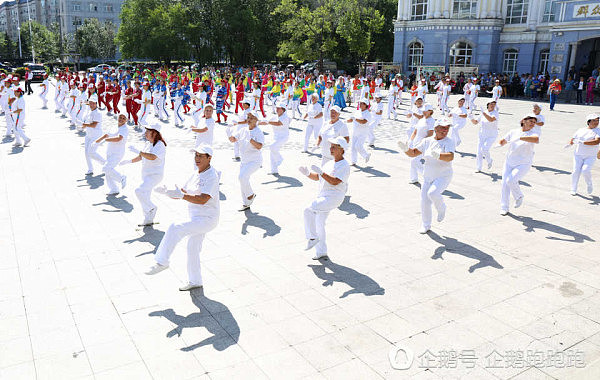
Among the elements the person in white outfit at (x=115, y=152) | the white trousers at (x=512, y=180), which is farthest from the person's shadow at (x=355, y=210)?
the person in white outfit at (x=115, y=152)

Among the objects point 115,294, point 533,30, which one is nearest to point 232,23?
point 533,30

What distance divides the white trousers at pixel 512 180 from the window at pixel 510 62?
103 ft

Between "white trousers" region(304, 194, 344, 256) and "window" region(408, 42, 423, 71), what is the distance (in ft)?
117

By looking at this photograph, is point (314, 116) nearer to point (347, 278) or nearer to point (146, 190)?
point (146, 190)

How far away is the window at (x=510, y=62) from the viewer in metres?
37.0

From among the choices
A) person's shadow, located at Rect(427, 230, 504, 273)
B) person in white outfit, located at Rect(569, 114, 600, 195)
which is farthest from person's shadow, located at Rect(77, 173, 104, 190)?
person in white outfit, located at Rect(569, 114, 600, 195)

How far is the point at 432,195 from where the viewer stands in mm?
7637

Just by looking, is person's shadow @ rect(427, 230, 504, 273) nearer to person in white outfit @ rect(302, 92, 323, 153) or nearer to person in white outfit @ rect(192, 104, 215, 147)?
person in white outfit @ rect(192, 104, 215, 147)

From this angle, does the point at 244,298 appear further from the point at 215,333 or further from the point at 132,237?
the point at 132,237

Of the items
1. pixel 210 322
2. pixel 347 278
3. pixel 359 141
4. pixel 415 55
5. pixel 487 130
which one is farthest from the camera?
pixel 415 55

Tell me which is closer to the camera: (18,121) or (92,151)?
(92,151)

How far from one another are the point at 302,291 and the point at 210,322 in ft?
4.10

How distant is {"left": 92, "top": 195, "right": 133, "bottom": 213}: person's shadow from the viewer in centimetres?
916

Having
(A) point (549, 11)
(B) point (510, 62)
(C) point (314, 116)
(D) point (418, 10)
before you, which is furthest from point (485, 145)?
(D) point (418, 10)
